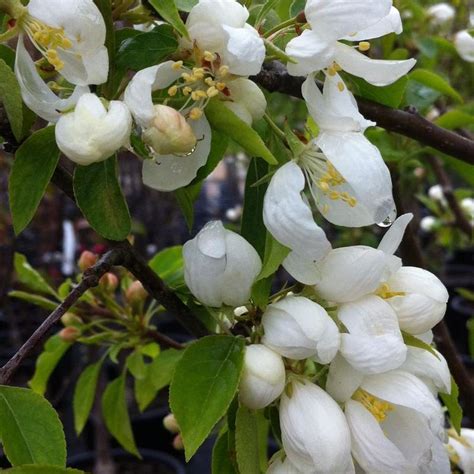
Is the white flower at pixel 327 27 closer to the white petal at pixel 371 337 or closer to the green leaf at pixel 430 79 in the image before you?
the white petal at pixel 371 337

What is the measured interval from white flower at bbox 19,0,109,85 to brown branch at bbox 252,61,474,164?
0.19 meters

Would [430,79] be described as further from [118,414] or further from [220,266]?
[118,414]

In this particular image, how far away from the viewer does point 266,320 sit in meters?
0.55

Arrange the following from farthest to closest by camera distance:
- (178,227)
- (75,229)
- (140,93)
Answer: (178,227) < (75,229) < (140,93)

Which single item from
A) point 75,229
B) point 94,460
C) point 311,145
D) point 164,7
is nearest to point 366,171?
point 311,145

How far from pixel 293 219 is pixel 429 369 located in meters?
0.17

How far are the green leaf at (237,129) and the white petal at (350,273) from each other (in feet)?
0.29

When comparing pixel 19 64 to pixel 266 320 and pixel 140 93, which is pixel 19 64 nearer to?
pixel 140 93

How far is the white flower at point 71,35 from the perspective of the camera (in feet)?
1.55

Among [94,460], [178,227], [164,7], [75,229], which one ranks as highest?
[164,7]

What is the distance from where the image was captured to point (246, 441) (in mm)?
554

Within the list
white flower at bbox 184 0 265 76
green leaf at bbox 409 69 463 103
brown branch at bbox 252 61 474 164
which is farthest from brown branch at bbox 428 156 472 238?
white flower at bbox 184 0 265 76

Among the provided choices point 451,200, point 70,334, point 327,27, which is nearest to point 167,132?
point 327,27

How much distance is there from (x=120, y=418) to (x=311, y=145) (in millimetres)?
690
